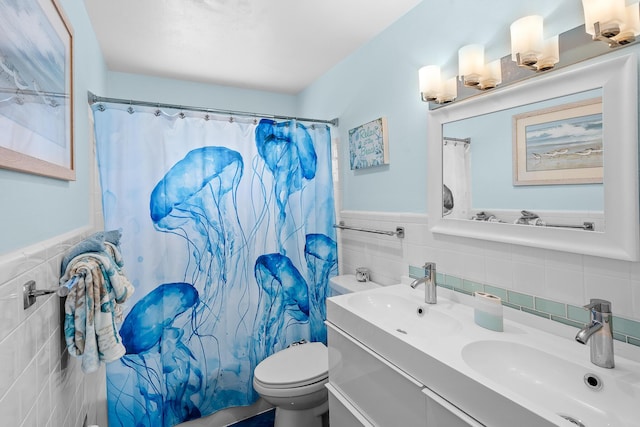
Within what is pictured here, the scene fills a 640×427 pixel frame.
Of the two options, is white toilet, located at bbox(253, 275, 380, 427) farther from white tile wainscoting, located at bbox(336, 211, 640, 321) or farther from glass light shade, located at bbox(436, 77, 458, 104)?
glass light shade, located at bbox(436, 77, 458, 104)

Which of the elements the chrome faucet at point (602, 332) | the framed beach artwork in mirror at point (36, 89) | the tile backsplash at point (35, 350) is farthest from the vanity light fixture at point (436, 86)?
the tile backsplash at point (35, 350)

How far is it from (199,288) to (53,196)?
1.03 meters

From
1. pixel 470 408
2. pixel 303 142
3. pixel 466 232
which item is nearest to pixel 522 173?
pixel 466 232

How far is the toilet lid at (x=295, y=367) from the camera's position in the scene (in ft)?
5.74

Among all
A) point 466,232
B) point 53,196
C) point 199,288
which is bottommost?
point 199,288

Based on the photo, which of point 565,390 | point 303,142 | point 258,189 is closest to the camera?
point 565,390

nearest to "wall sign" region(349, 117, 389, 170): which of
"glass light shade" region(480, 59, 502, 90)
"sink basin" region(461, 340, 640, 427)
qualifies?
"glass light shade" region(480, 59, 502, 90)

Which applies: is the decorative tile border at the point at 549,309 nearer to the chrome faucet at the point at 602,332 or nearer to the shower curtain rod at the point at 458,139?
the chrome faucet at the point at 602,332

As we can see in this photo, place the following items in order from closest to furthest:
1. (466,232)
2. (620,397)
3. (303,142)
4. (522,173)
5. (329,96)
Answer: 1. (620,397)
2. (522,173)
3. (466,232)
4. (303,142)
5. (329,96)

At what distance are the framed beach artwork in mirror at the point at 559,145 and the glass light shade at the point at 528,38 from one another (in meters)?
0.20

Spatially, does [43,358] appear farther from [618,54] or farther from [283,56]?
[283,56]

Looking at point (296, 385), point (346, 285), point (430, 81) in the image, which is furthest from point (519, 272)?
point (296, 385)

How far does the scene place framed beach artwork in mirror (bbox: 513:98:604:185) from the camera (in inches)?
42.0

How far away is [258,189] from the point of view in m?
2.10
